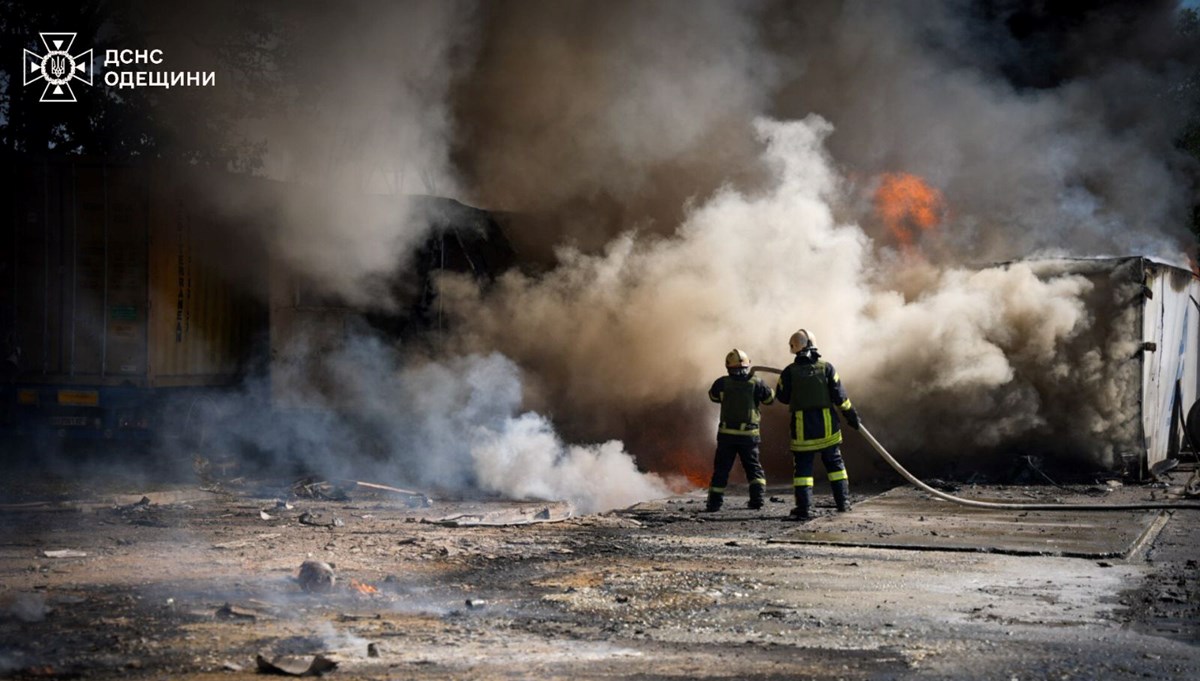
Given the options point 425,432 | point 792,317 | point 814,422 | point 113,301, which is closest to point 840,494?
point 814,422

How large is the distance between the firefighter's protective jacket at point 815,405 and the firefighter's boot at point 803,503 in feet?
1.18

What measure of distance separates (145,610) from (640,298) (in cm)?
852

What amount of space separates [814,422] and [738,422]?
772mm

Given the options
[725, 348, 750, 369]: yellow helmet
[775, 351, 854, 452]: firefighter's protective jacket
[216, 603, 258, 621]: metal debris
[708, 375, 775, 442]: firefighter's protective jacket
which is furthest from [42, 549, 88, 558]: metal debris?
[775, 351, 854, 452]: firefighter's protective jacket

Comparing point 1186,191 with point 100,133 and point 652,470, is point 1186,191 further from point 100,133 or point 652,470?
point 100,133

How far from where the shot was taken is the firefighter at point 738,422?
1003cm

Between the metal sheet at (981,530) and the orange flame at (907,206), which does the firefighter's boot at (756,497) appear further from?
the orange flame at (907,206)

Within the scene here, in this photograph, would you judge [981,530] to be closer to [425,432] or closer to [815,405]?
[815,405]

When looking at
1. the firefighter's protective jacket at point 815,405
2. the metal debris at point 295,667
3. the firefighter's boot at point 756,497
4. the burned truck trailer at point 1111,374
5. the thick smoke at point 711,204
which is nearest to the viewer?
the metal debris at point 295,667

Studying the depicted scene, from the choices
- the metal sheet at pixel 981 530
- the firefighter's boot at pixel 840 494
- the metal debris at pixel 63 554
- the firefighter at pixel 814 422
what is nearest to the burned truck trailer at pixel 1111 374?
the metal sheet at pixel 981 530

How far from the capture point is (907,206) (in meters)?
13.9

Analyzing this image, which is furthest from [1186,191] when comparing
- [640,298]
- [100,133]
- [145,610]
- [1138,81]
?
[100,133]

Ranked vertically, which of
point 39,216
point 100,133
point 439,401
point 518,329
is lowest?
point 439,401

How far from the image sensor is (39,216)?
1248 centimetres
